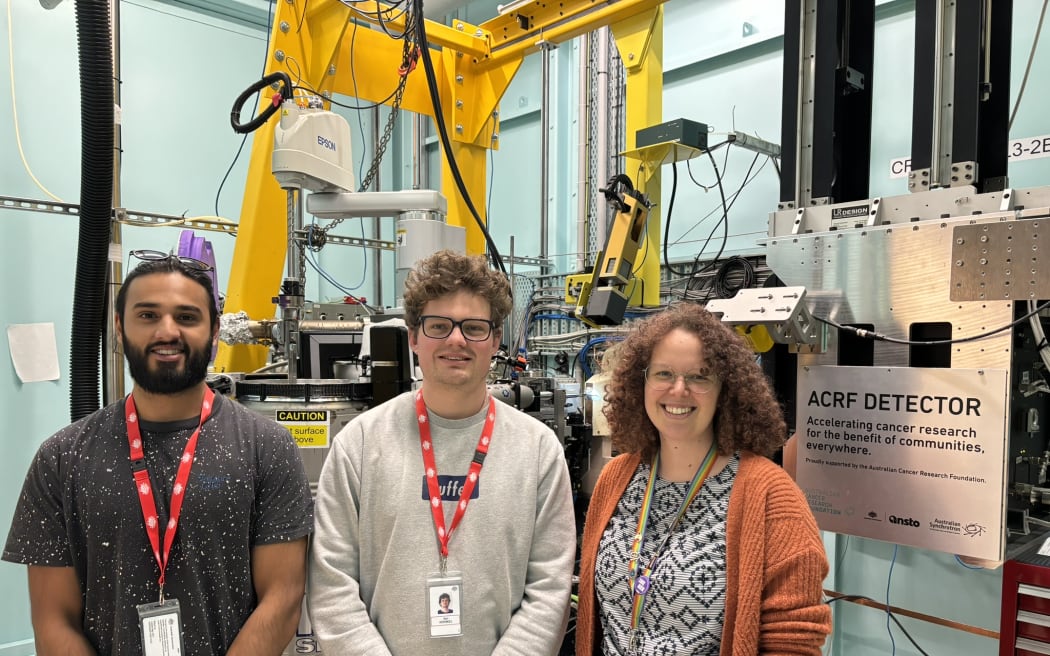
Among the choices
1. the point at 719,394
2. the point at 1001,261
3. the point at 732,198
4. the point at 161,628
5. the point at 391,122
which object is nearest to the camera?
the point at 161,628

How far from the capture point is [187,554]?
1246mm

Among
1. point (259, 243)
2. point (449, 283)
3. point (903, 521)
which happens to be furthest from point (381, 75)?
point (903, 521)

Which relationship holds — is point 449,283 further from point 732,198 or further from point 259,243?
point 732,198

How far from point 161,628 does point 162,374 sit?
465 millimetres

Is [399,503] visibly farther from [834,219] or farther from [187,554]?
[834,219]

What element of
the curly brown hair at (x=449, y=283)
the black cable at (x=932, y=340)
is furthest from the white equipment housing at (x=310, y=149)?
the black cable at (x=932, y=340)

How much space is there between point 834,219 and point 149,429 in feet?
6.20

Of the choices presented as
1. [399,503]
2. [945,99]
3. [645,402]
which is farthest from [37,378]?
[945,99]

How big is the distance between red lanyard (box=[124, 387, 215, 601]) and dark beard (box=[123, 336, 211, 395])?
0.09 meters

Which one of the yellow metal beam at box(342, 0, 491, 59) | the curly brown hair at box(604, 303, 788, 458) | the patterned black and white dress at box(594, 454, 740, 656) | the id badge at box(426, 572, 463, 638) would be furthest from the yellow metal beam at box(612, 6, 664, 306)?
the id badge at box(426, 572, 463, 638)

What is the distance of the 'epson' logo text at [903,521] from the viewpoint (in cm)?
175

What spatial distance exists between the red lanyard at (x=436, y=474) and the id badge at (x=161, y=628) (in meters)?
0.50

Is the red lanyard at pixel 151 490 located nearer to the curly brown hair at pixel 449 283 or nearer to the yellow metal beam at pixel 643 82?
the curly brown hair at pixel 449 283

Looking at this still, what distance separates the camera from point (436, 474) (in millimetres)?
1373
